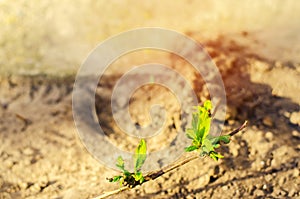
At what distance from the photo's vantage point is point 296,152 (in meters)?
1.81

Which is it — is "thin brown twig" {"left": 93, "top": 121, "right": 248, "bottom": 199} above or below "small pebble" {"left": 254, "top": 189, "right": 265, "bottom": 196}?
above

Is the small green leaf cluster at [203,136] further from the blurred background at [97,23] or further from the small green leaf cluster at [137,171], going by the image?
the blurred background at [97,23]

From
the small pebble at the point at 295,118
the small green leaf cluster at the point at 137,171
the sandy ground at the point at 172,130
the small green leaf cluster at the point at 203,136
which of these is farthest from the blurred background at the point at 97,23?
the small green leaf cluster at the point at 137,171

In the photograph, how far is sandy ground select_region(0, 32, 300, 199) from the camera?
176 centimetres

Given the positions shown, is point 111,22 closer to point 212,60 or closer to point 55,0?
point 55,0

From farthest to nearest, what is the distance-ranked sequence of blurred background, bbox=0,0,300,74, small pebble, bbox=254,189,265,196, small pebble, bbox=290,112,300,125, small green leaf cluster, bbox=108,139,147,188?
1. blurred background, bbox=0,0,300,74
2. small pebble, bbox=290,112,300,125
3. small pebble, bbox=254,189,265,196
4. small green leaf cluster, bbox=108,139,147,188

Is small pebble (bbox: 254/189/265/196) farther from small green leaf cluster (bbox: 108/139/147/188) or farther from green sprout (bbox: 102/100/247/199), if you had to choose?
small green leaf cluster (bbox: 108/139/147/188)

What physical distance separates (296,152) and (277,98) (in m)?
0.29

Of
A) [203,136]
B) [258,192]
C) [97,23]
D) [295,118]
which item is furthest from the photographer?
[97,23]

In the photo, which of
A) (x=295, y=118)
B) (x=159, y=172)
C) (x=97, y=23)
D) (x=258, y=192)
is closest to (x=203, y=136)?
(x=159, y=172)

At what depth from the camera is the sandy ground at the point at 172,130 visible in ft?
5.77

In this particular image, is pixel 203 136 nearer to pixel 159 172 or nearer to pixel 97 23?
pixel 159 172

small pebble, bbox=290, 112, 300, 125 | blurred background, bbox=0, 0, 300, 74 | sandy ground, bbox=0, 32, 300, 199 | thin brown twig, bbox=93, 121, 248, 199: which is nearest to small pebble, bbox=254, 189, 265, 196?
sandy ground, bbox=0, 32, 300, 199

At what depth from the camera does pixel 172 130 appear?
1.94 metres
